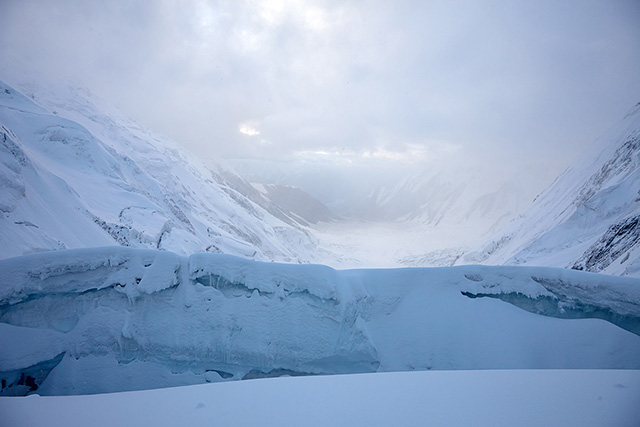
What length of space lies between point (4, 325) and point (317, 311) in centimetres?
534

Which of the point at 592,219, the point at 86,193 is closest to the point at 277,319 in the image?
the point at 86,193

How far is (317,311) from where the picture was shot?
5703 millimetres

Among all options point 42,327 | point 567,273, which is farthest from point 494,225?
Result: point 42,327

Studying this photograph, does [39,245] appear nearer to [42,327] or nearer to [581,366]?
[42,327]

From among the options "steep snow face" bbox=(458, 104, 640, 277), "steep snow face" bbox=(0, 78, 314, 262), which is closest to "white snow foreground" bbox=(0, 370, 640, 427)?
"steep snow face" bbox=(0, 78, 314, 262)

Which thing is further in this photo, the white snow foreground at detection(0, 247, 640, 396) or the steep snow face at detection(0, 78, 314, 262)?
the steep snow face at detection(0, 78, 314, 262)

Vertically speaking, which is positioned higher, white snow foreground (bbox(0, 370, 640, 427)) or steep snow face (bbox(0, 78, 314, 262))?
steep snow face (bbox(0, 78, 314, 262))

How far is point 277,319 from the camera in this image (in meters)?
5.52

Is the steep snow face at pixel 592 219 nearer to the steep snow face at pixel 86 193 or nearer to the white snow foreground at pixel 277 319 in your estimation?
the white snow foreground at pixel 277 319

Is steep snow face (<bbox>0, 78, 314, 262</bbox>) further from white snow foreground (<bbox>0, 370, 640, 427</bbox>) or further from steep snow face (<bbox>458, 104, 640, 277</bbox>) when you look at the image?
steep snow face (<bbox>458, 104, 640, 277</bbox>)

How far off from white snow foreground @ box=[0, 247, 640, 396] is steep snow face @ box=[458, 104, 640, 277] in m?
5.52

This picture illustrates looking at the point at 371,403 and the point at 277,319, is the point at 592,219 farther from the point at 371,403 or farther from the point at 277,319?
the point at 371,403

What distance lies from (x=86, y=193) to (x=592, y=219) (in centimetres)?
3285

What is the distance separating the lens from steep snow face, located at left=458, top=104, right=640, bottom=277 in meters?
12.6
